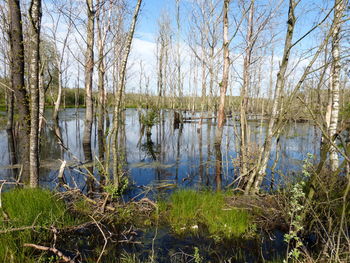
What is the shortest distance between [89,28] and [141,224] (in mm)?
9129

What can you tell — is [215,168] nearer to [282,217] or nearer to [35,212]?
[282,217]

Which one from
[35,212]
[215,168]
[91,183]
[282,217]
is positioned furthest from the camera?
[215,168]

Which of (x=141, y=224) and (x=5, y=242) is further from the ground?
(x=5, y=242)

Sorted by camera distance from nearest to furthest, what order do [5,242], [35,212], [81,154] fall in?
[5,242]
[35,212]
[81,154]

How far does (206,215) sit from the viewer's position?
4.07 m

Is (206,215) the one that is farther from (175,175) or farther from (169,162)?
(169,162)

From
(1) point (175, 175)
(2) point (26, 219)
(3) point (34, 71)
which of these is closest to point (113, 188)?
(2) point (26, 219)

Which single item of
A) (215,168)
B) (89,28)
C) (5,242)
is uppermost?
(89,28)

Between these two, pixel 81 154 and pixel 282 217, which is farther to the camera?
pixel 81 154

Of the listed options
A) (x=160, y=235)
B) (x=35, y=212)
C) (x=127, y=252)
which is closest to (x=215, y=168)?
(x=160, y=235)

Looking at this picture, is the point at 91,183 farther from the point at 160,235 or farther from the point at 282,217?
the point at 282,217

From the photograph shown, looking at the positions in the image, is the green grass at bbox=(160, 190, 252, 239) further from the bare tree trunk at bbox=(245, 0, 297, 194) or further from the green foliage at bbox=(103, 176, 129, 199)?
the bare tree trunk at bbox=(245, 0, 297, 194)

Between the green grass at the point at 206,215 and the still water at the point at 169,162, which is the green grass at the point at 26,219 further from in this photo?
the green grass at the point at 206,215

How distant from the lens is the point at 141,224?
13.2 feet
